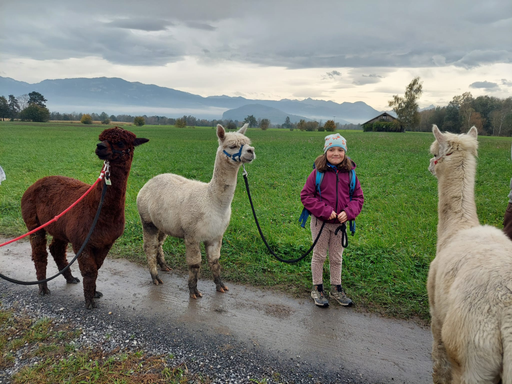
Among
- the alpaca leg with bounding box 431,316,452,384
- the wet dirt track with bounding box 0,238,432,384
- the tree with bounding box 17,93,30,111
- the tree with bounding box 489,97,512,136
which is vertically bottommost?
the wet dirt track with bounding box 0,238,432,384

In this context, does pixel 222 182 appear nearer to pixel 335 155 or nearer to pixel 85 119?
pixel 335 155

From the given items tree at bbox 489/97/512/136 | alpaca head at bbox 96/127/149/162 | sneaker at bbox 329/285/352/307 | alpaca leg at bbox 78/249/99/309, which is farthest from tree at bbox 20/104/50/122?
tree at bbox 489/97/512/136

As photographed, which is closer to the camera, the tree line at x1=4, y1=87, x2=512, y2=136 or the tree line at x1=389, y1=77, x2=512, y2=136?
the tree line at x1=4, y1=87, x2=512, y2=136

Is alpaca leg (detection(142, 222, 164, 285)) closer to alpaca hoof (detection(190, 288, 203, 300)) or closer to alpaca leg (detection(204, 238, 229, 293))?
alpaca hoof (detection(190, 288, 203, 300))

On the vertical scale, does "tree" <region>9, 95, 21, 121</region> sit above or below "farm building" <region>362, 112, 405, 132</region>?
below

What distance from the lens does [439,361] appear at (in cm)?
270

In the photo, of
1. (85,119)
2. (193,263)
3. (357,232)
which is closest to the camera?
(193,263)

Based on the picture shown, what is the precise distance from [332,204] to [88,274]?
3.27m

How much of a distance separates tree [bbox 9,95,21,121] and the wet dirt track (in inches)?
731

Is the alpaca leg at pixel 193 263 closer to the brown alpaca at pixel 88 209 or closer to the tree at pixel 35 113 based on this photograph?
the brown alpaca at pixel 88 209

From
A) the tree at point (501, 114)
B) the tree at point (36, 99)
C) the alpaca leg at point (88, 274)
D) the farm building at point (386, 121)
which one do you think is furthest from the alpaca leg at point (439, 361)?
the farm building at point (386, 121)

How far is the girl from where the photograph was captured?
388cm

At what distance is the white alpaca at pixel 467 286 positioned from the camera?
1.85 metres

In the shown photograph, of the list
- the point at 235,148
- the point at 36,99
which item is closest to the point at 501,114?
the point at 235,148
